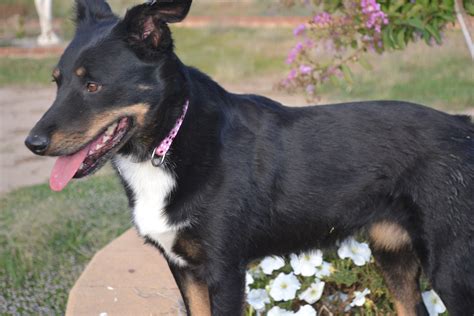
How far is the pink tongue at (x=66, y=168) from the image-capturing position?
3.15m

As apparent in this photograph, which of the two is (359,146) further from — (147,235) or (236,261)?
(147,235)

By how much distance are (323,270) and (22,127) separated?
719 cm

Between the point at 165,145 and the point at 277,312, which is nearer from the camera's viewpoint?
the point at 165,145

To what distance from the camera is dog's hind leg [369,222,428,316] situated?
371cm

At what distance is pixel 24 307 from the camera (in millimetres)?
5137

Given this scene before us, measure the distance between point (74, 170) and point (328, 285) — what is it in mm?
1651

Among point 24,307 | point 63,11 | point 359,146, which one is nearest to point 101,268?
point 24,307

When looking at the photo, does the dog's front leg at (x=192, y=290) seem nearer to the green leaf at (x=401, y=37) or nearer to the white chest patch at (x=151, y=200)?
the white chest patch at (x=151, y=200)

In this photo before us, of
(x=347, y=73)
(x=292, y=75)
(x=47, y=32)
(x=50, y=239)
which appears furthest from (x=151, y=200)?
(x=47, y=32)

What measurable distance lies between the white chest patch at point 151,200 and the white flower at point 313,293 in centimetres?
82

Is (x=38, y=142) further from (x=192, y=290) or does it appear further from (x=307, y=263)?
(x=307, y=263)

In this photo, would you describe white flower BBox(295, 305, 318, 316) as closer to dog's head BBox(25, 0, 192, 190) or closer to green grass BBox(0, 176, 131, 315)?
dog's head BBox(25, 0, 192, 190)

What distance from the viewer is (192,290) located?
11.7ft

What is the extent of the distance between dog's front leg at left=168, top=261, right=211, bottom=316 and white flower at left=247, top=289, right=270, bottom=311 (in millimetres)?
415
